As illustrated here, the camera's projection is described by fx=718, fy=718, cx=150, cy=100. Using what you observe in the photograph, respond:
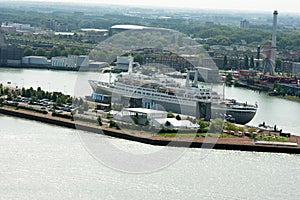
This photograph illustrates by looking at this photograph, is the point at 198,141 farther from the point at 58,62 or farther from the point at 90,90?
the point at 58,62

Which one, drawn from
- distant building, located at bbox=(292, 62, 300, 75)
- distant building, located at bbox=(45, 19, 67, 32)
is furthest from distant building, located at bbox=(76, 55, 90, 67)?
distant building, located at bbox=(45, 19, 67, 32)

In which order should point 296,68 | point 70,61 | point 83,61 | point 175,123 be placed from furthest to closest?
1. point 296,68
2. point 70,61
3. point 83,61
4. point 175,123

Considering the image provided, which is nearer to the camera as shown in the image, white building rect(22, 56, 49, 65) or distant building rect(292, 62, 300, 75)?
white building rect(22, 56, 49, 65)

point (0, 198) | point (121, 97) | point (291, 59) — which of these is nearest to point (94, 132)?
point (121, 97)

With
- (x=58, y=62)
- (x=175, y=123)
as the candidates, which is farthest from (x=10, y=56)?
(x=175, y=123)

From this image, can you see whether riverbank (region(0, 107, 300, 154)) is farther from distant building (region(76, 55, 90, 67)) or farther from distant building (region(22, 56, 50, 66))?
distant building (region(22, 56, 50, 66))

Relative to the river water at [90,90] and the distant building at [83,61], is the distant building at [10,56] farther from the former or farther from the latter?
the distant building at [83,61]
